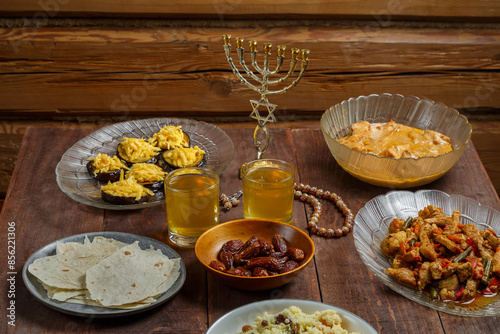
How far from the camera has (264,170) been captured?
1.76 meters

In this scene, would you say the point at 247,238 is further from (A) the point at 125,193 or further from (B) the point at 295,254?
(A) the point at 125,193

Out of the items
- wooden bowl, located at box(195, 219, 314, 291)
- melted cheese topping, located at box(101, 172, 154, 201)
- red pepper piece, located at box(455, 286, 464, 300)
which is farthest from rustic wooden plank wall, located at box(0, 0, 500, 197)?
red pepper piece, located at box(455, 286, 464, 300)

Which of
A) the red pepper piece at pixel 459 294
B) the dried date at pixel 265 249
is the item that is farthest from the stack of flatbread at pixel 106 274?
the red pepper piece at pixel 459 294

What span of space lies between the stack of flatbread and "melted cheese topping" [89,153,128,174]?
431mm

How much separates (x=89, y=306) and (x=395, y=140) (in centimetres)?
133

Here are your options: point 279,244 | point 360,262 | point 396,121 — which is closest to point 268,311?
point 279,244

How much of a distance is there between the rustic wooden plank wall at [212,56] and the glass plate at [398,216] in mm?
1763

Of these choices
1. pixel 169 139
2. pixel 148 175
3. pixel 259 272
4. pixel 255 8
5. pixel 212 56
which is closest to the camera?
pixel 259 272

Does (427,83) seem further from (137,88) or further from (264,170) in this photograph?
(264,170)

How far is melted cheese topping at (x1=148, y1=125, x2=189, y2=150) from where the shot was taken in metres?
2.10

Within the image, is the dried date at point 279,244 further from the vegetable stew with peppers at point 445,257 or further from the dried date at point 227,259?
the vegetable stew with peppers at point 445,257

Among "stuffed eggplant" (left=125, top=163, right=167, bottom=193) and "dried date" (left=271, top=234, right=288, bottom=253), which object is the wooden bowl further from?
"stuffed eggplant" (left=125, top=163, right=167, bottom=193)

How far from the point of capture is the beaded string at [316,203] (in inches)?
69.6

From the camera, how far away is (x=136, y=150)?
6.66 ft
